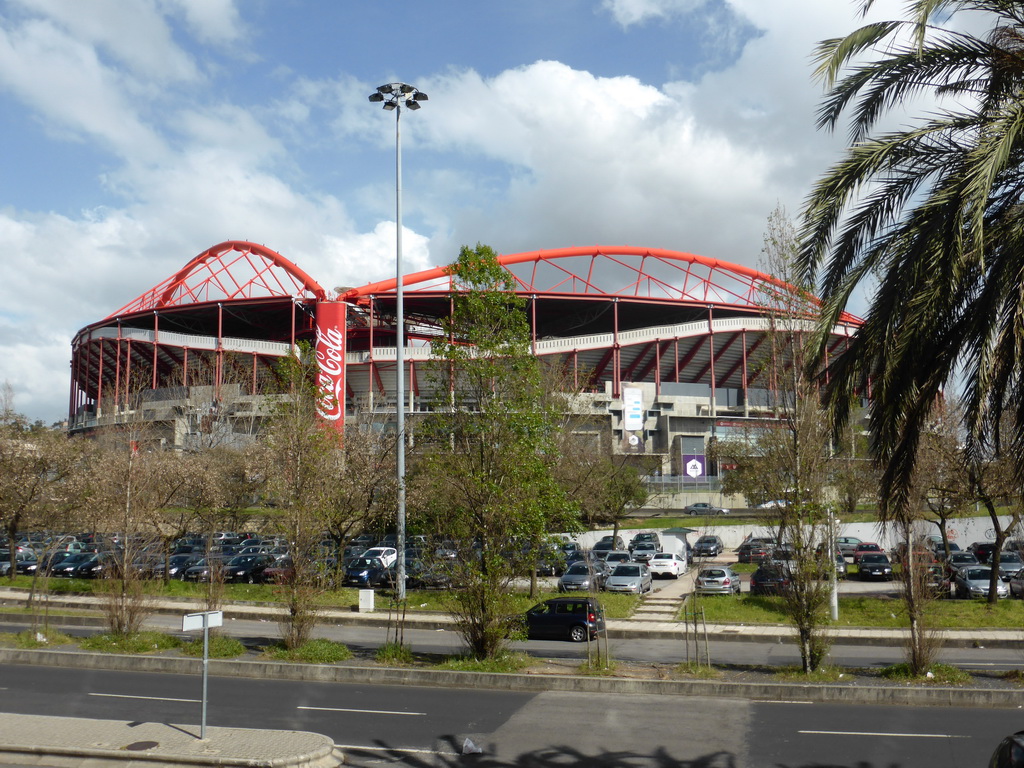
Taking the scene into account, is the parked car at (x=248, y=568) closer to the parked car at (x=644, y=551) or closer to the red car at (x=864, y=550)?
the parked car at (x=644, y=551)

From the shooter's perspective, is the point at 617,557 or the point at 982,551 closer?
the point at 617,557

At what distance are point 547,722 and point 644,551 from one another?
31.1 meters

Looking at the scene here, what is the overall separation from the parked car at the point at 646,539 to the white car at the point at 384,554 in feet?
44.5

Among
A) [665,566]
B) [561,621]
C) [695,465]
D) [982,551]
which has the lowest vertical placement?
[561,621]

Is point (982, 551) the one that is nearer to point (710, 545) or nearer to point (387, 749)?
point (710, 545)

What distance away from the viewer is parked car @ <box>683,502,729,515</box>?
184 ft

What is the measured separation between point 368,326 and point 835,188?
66.2 metres

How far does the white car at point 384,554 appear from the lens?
123 ft

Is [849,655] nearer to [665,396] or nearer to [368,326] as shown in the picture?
[665,396]

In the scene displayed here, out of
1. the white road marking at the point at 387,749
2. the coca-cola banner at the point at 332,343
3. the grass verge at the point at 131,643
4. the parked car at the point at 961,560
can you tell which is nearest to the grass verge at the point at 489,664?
the white road marking at the point at 387,749

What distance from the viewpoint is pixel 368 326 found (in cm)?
7331

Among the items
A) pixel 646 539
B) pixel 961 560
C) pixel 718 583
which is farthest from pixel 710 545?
pixel 718 583

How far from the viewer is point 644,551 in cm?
4416

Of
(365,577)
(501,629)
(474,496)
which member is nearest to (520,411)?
(474,496)
